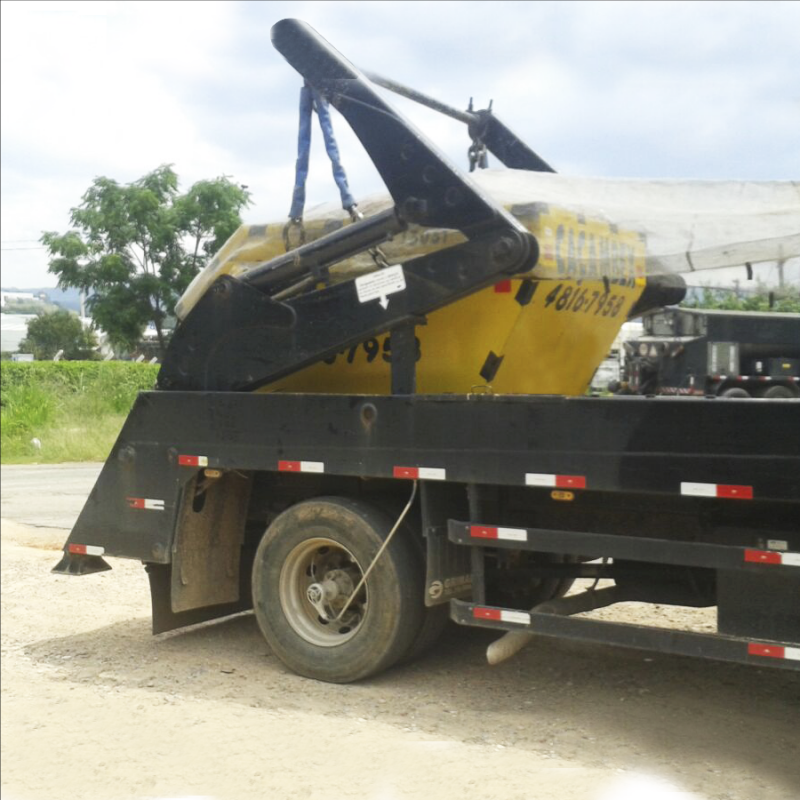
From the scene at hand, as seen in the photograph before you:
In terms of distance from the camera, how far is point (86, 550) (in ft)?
22.2

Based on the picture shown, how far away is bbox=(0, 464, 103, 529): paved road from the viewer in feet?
42.2

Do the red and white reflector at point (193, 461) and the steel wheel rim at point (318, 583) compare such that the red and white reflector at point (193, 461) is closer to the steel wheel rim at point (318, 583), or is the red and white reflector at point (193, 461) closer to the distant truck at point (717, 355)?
the steel wheel rim at point (318, 583)

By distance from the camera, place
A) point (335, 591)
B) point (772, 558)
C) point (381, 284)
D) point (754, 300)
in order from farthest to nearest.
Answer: point (335, 591) → point (381, 284) → point (754, 300) → point (772, 558)

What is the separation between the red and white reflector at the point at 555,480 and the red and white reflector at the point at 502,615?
0.64m

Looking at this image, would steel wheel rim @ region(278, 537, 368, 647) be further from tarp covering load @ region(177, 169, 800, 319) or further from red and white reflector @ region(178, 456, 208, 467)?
tarp covering load @ region(177, 169, 800, 319)

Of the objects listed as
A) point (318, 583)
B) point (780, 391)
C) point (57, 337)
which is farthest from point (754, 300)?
point (57, 337)

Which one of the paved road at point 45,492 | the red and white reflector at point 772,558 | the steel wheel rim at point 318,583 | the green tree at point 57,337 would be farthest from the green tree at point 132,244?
the red and white reflector at point 772,558

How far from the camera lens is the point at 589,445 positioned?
4.93 m

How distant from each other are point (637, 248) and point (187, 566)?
3.07 metres

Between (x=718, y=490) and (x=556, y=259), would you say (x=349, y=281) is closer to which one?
(x=556, y=259)

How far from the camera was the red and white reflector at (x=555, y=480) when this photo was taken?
195 inches

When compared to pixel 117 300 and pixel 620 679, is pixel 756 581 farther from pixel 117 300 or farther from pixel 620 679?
pixel 117 300

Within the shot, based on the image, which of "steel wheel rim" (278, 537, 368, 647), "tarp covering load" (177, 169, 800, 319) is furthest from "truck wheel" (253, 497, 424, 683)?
"tarp covering load" (177, 169, 800, 319)

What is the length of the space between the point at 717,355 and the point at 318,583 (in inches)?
430
